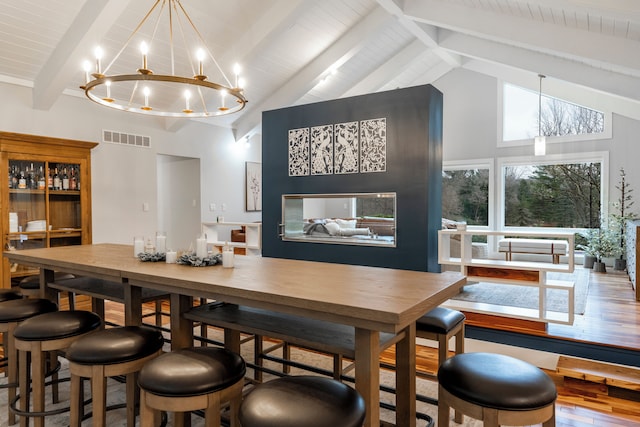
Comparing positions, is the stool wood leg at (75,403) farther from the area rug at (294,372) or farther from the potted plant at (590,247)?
the potted plant at (590,247)

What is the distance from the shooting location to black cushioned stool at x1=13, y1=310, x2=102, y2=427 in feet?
6.55

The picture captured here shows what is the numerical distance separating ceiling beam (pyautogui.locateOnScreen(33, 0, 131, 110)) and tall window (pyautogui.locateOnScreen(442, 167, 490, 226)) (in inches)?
263

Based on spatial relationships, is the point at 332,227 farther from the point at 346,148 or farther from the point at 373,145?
the point at 373,145

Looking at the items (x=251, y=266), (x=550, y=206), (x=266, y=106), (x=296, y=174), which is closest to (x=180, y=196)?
(x=266, y=106)

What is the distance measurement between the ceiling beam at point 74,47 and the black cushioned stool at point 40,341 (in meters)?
2.67

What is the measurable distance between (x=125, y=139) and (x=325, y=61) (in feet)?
9.62

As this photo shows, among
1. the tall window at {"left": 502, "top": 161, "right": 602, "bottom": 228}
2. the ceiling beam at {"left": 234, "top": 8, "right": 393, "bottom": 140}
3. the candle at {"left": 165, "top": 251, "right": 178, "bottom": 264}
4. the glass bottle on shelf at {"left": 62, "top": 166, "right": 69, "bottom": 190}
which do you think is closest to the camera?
the candle at {"left": 165, "top": 251, "right": 178, "bottom": 264}

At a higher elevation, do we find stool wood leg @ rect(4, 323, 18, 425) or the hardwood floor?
stool wood leg @ rect(4, 323, 18, 425)

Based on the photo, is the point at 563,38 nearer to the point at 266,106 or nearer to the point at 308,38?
the point at 308,38

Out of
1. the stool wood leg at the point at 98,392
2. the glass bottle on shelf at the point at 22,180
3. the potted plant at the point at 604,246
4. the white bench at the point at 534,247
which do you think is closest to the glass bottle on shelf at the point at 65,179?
the glass bottle on shelf at the point at 22,180

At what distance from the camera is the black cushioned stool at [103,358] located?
1.72m

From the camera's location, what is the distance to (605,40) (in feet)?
12.3

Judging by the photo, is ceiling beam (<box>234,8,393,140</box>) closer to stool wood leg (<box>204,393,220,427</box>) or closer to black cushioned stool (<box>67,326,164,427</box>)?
black cushioned stool (<box>67,326,164,427</box>)

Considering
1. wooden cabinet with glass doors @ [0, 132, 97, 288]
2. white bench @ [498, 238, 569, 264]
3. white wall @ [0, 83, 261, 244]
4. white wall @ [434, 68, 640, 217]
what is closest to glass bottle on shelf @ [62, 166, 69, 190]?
wooden cabinet with glass doors @ [0, 132, 97, 288]
